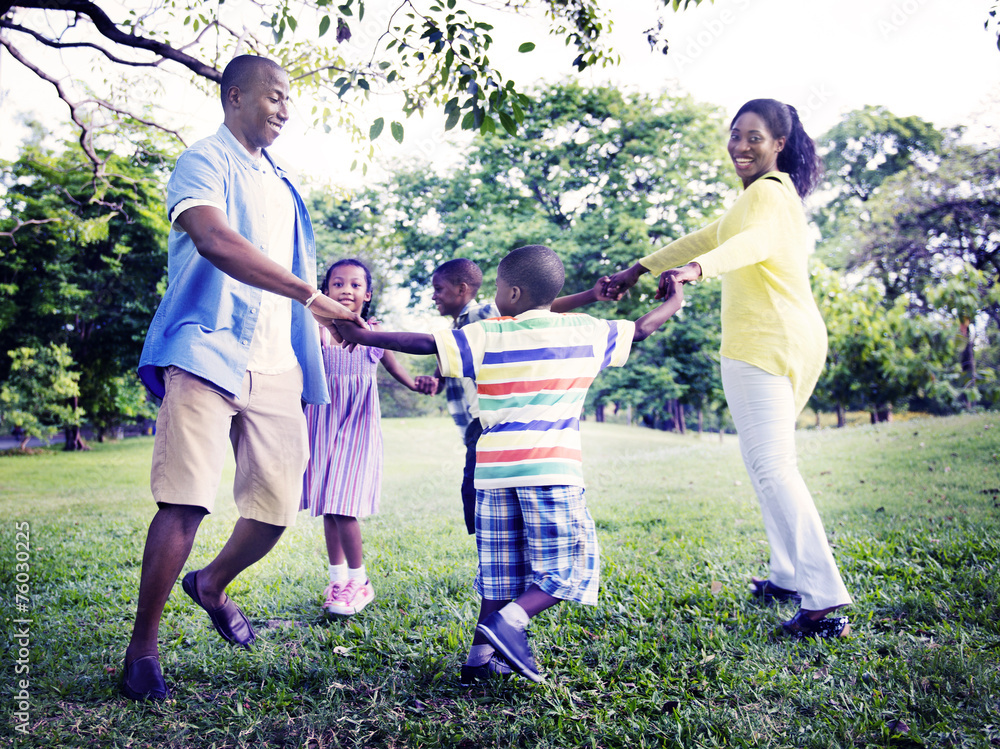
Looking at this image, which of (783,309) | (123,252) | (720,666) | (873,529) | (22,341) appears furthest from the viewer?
(123,252)

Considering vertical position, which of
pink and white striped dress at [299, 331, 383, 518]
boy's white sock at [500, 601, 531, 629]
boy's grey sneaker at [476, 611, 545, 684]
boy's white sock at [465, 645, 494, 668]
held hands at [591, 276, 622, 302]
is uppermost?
held hands at [591, 276, 622, 302]

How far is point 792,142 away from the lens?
2758mm

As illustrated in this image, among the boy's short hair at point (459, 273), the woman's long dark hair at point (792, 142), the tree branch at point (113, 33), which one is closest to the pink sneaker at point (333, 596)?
the boy's short hair at point (459, 273)

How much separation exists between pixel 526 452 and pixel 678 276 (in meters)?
0.88

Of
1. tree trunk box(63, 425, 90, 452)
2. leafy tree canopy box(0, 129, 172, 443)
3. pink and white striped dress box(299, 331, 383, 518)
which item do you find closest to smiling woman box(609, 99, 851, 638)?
pink and white striped dress box(299, 331, 383, 518)

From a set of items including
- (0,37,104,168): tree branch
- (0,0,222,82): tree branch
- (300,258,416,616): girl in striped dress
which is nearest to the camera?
(300,258,416,616): girl in striped dress

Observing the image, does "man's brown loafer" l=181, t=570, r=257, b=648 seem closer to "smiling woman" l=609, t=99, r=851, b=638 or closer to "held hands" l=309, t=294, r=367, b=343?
"held hands" l=309, t=294, r=367, b=343

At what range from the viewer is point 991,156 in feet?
33.1

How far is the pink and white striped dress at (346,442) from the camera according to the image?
296 centimetres

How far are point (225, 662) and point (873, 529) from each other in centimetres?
388

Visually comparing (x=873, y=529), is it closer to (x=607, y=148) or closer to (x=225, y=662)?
(x=225, y=662)

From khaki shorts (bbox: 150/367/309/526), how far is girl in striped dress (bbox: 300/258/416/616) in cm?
49

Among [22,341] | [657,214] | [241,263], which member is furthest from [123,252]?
[657,214]

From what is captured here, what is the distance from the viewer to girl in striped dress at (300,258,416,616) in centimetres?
296
